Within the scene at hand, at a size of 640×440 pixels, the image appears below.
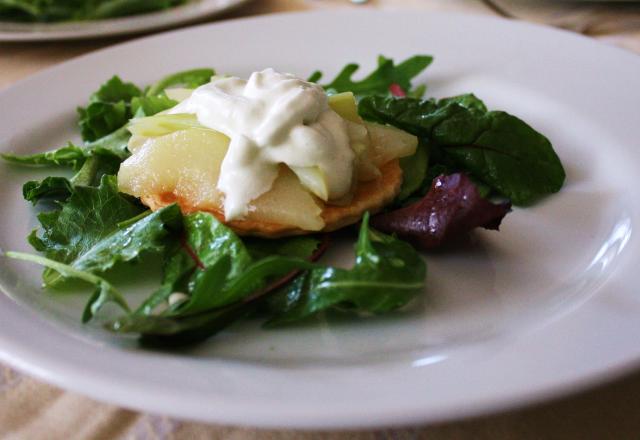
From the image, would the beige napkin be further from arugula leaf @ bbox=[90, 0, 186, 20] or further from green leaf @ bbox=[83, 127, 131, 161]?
green leaf @ bbox=[83, 127, 131, 161]

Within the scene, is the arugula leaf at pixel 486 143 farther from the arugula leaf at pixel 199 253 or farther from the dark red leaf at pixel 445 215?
the arugula leaf at pixel 199 253

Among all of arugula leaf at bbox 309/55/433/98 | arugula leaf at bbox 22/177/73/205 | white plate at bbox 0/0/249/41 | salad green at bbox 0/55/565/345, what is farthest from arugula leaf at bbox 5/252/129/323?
white plate at bbox 0/0/249/41

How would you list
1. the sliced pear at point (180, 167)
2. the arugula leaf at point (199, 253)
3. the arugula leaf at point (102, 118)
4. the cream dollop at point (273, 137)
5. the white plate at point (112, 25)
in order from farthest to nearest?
the white plate at point (112, 25)
the arugula leaf at point (102, 118)
the sliced pear at point (180, 167)
the cream dollop at point (273, 137)
the arugula leaf at point (199, 253)

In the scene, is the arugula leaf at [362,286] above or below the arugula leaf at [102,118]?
above

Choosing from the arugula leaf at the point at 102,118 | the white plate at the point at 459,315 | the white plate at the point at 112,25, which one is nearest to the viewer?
the white plate at the point at 459,315

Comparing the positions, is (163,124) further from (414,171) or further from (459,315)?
(459,315)

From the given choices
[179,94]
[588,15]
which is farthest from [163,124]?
[588,15]

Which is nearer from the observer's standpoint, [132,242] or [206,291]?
[206,291]

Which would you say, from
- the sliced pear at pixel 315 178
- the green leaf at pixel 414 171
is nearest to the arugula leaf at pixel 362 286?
the sliced pear at pixel 315 178
